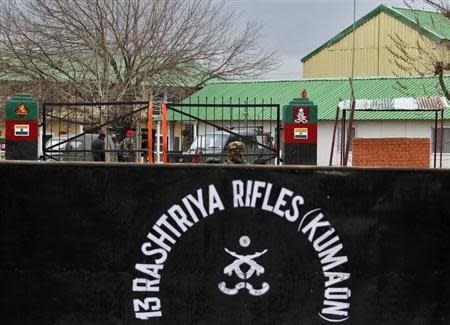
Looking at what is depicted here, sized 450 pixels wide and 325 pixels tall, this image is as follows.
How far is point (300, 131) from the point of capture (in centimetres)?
1343

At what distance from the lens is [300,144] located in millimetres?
13477

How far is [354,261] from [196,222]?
0.98 m

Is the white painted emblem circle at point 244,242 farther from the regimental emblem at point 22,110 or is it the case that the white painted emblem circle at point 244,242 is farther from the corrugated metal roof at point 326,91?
the corrugated metal roof at point 326,91

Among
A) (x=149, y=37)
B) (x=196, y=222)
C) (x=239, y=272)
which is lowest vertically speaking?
(x=239, y=272)

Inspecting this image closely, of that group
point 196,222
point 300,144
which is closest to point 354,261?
point 196,222

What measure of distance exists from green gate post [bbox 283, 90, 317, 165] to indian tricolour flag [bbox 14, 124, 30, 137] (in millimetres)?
4960

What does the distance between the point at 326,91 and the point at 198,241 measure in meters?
33.4

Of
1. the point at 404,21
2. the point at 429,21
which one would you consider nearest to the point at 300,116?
the point at 404,21

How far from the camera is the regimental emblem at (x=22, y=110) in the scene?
1359cm

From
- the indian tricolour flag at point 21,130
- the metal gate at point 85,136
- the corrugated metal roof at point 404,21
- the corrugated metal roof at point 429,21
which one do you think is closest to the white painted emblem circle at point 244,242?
the metal gate at point 85,136

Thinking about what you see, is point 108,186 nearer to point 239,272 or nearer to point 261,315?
point 239,272

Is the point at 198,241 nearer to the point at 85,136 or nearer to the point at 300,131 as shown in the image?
the point at 300,131

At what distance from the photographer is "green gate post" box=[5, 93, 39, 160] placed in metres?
13.5

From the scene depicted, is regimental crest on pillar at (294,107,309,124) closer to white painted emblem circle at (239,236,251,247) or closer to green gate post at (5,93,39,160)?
green gate post at (5,93,39,160)
